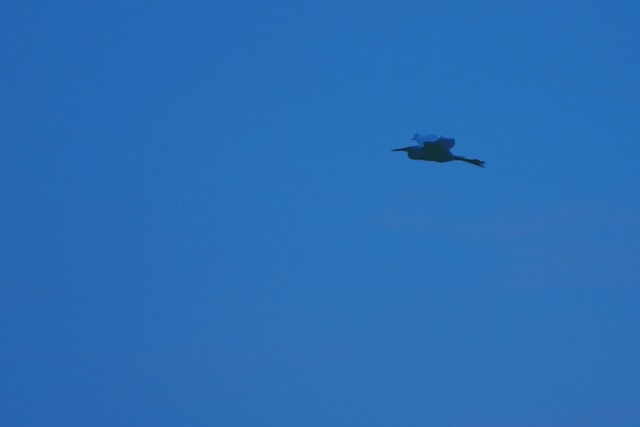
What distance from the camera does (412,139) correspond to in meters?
95.6

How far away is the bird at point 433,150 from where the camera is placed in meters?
94.8

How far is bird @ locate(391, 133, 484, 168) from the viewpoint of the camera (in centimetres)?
9481

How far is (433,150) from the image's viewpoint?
95375mm

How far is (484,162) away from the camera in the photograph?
315 ft

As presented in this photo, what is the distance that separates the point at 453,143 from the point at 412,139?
1.30m

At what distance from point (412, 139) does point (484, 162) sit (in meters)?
2.02

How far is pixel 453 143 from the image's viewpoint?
311 ft

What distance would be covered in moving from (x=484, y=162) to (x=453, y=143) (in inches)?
57.0
